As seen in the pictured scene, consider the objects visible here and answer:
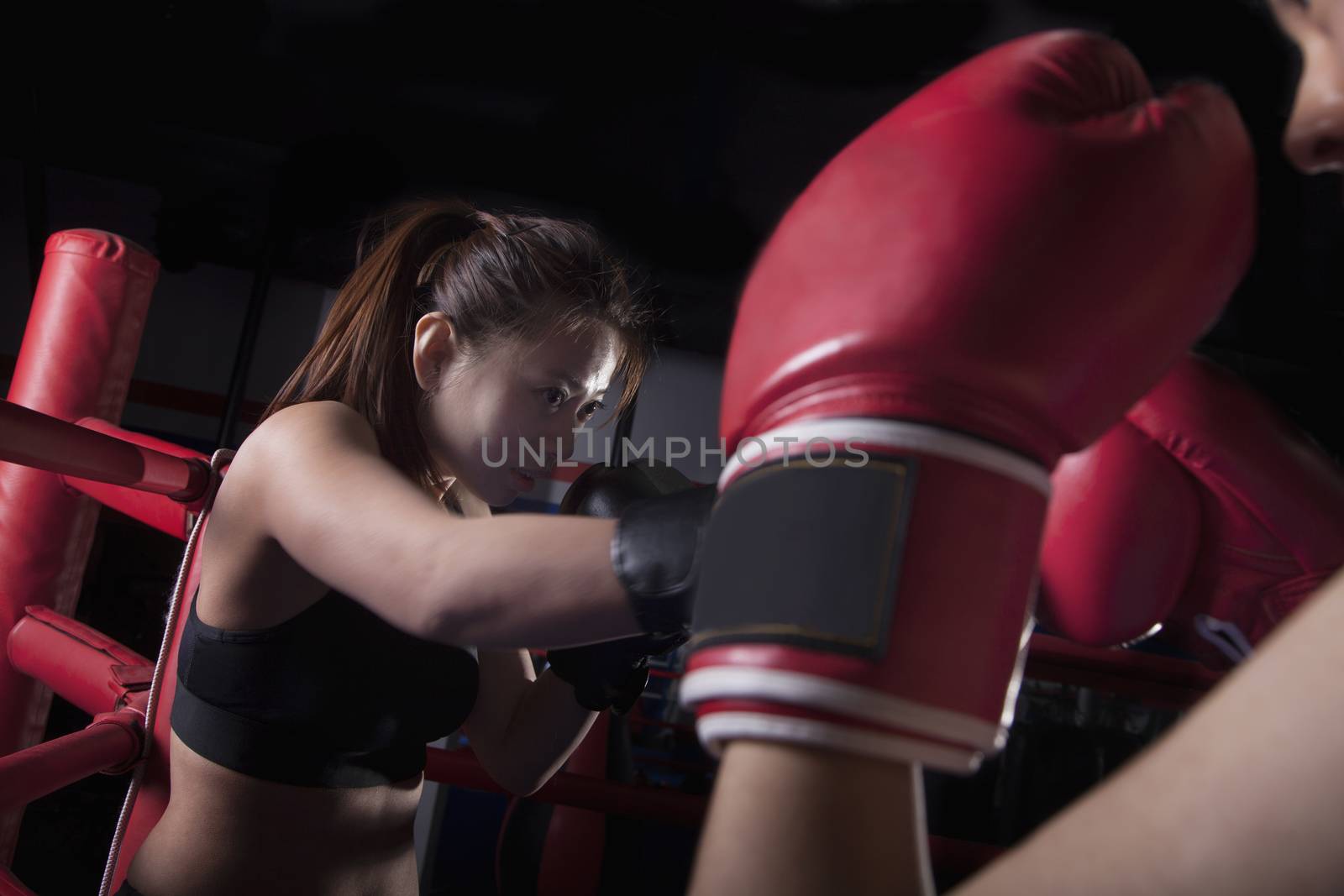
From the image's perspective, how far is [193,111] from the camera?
3.83 m

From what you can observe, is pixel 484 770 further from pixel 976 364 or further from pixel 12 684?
pixel 976 364

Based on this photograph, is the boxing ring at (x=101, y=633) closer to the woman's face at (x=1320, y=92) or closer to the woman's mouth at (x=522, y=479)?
the woman's mouth at (x=522, y=479)

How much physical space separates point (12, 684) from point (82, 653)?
0.24 meters

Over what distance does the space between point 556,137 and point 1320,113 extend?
11.3 ft

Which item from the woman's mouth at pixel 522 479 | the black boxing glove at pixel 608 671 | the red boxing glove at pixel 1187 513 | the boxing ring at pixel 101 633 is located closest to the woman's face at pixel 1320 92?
the red boxing glove at pixel 1187 513

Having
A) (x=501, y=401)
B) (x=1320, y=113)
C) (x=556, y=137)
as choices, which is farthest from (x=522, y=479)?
(x=556, y=137)

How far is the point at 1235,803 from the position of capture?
0.25 meters

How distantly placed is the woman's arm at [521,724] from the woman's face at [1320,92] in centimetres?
94

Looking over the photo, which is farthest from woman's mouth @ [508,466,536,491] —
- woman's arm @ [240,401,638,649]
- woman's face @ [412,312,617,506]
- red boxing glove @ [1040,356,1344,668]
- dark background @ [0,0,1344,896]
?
dark background @ [0,0,1344,896]

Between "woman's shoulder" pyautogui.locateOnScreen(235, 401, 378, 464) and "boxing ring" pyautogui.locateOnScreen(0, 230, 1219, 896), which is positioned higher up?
"woman's shoulder" pyautogui.locateOnScreen(235, 401, 378, 464)

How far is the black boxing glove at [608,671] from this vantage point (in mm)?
873

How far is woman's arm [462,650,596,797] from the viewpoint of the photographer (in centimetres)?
112

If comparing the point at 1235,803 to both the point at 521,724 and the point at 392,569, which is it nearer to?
the point at 392,569

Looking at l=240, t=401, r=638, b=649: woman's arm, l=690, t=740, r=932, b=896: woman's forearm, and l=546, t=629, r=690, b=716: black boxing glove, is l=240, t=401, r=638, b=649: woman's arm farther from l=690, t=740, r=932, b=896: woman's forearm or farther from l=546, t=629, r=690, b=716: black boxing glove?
l=546, t=629, r=690, b=716: black boxing glove
